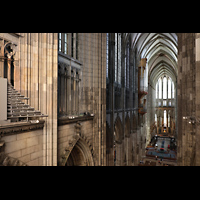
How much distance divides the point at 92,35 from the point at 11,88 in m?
6.16

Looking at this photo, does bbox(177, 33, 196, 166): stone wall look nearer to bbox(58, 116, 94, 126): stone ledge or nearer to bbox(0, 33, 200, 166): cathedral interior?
bbox(0, 33, 200, 166): cathedral interior

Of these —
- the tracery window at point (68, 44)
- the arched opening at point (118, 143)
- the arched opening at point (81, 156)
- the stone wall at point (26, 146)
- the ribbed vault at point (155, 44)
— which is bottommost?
the arched opening at point (118, 143)

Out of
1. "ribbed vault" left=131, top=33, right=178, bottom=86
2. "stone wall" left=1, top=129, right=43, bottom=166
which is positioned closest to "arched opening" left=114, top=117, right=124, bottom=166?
"ribbed vault" left=131, top=33, right=178, bottom=86

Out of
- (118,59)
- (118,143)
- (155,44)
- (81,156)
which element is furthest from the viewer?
(155,44)

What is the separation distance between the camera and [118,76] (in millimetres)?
17984

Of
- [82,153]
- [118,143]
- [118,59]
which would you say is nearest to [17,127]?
[82,153]

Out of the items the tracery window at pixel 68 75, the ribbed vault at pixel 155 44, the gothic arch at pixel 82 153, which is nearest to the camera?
the tracery window at pixel 68 75

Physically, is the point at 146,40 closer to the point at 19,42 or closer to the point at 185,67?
the point at 185,67

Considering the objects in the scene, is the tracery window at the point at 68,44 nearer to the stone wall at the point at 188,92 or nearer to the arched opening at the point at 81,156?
the arched opening at the point at 81,156

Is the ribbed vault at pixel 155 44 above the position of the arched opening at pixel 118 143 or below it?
above

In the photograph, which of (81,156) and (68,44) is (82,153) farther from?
(68,44)

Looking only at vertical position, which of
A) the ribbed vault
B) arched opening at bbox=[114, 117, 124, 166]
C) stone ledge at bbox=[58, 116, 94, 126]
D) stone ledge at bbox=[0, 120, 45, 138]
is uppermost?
the ribbed vault

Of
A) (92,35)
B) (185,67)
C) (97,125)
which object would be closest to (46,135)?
(97,125)

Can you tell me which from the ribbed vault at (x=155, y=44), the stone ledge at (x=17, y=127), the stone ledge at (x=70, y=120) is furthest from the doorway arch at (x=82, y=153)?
the ribbed vault at (x=155, y=44)
